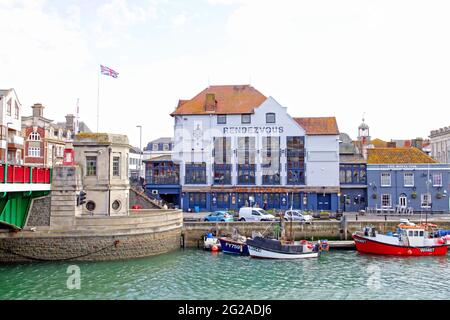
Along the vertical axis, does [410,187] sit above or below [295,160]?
below

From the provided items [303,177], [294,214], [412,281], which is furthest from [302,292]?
[303,177]

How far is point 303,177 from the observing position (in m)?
57.8

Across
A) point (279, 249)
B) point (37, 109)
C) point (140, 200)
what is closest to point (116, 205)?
point (140, 200)

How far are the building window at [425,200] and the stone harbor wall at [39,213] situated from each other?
45.3m

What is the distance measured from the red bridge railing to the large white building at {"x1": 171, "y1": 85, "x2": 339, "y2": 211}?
27.3 m

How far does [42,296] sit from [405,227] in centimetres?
2984

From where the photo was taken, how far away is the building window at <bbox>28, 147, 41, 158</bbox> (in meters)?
59.1

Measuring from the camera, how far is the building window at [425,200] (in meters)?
56.2

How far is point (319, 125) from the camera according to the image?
194ft

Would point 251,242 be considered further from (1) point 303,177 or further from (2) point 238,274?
(1) point 303,177

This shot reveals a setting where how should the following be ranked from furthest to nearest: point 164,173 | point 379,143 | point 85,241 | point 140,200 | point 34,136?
point 379,143
point 164,173
point 34,136
point 140,200
point 85,241

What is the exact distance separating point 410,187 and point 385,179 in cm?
325

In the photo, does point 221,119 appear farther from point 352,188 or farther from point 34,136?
point 34,136

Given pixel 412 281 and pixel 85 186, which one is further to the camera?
pixel 85 186
